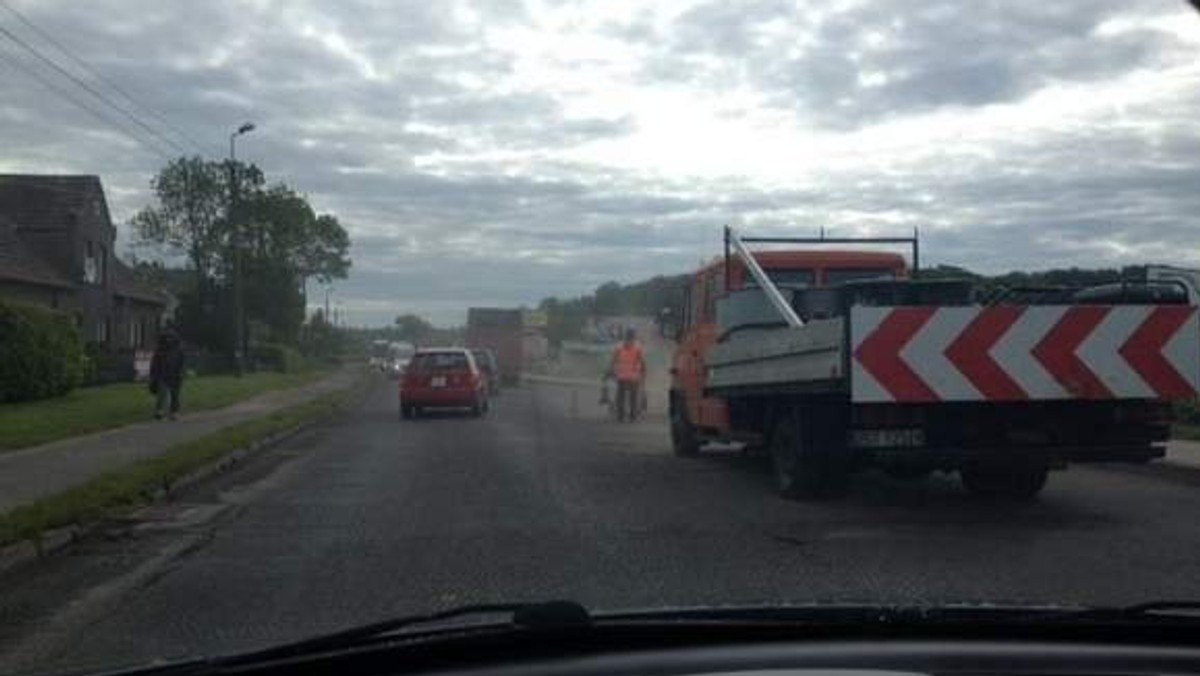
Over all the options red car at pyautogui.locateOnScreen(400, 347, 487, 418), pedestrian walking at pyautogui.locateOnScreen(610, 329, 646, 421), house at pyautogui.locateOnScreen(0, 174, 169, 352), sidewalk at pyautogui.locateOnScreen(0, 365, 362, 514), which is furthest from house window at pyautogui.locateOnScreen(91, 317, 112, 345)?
pedestrian walking at pyautogui.locateOnScreen(610, 329, 646, 421)

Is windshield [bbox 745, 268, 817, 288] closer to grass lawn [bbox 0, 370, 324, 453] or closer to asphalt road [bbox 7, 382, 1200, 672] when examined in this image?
asphalt road [bbox 7, 382, 1200, 672]

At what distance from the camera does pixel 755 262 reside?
15.1 metres

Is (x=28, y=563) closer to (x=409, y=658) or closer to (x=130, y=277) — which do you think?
(x=409, y=658)

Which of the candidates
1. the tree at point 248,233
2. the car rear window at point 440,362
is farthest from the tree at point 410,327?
the car rear window at point 440,362

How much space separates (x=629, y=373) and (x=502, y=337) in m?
32.3

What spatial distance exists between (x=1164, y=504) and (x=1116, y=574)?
14.2 feet

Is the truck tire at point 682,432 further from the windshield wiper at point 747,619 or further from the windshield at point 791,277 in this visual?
the windshield wiper at point 747,619

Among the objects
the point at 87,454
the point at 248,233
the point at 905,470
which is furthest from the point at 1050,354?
the point at 248,233

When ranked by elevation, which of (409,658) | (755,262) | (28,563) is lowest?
(28,563)

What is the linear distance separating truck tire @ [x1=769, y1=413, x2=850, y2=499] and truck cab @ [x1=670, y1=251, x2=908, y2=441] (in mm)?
2250

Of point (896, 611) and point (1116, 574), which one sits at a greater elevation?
point (896, 611)

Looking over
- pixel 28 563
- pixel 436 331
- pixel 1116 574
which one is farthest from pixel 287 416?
pixel 436 331

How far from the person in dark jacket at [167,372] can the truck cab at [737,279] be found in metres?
13.6

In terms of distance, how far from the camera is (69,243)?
184 feet
